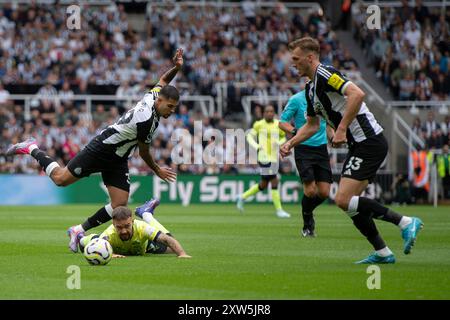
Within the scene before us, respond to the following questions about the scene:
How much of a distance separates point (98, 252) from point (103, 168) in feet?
7.45

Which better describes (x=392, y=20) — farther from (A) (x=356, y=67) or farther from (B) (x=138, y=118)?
(B) (x=138, y=118)

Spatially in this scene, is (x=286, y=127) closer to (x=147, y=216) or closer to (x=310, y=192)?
(x=310, y=192)

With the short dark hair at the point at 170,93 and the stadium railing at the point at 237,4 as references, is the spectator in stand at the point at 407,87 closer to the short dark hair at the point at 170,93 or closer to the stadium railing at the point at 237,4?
the stadium railing at the point at 237,4

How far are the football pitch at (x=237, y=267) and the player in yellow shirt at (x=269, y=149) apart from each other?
360cm

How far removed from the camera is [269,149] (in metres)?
24.8

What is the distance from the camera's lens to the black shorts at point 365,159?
38.5 ft

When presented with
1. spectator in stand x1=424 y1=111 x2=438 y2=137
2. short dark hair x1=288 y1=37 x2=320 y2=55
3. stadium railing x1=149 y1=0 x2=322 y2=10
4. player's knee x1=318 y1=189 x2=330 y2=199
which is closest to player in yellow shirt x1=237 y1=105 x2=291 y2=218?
player's knee x1=318 y1=189 x2=330 y2=199

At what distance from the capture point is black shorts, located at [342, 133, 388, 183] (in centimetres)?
1175

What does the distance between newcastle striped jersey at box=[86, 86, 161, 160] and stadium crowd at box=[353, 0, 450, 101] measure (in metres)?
24.1

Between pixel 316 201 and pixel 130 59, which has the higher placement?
pixel 130 59

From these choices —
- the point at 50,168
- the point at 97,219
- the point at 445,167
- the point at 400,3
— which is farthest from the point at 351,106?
the point at 400,3

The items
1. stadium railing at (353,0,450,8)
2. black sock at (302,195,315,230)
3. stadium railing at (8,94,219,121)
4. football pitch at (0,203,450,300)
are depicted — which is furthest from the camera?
stadium railing at (353,0,450,8)

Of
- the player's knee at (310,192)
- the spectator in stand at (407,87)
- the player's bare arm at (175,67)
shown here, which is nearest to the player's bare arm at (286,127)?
the player's knee at (310,192)

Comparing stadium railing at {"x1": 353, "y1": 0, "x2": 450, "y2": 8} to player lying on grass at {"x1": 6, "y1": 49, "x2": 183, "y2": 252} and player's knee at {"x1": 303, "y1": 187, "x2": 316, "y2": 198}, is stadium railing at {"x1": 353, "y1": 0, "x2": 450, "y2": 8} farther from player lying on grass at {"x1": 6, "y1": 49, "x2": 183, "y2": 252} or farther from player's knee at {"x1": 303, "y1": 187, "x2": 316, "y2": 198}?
player lying on grass at {"x1": 6, "y1": 49, "x2": 183, "y2": 252}
